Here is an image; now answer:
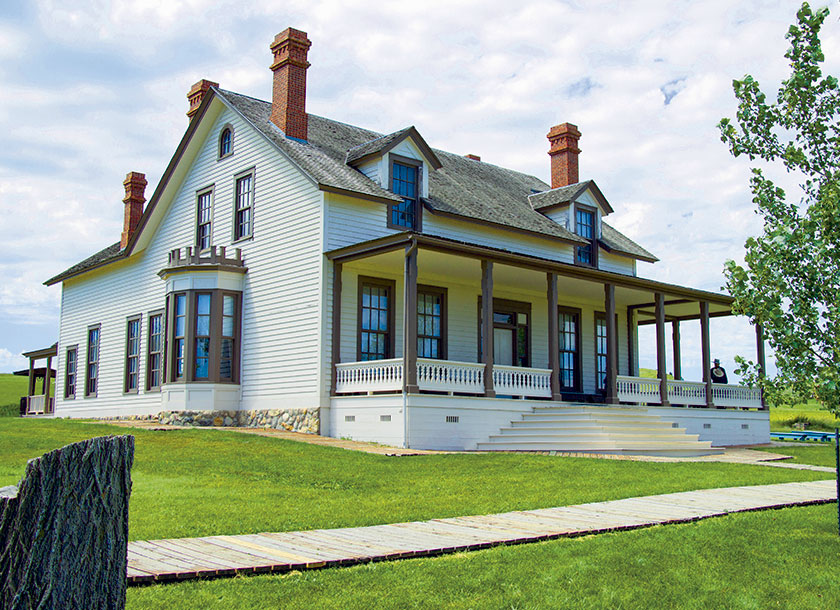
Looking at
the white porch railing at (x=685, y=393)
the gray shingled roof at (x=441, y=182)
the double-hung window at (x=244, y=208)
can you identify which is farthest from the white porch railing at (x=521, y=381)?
the double-hung window at (x=244, y=208)

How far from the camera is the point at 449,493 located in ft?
32.8

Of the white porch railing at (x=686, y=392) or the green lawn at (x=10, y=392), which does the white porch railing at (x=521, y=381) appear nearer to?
the white porch railing at (x=686, y=392)

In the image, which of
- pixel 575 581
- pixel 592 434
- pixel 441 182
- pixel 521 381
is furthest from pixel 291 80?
pixel 575 581

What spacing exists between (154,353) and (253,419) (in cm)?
518

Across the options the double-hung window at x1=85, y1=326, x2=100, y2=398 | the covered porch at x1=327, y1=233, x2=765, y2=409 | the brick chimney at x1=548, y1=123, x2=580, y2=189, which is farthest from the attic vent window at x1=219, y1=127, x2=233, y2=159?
the brick chimney at x1=548, y1=123, x2=580, y2=189

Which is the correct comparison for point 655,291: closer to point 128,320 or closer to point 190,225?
point 190,225

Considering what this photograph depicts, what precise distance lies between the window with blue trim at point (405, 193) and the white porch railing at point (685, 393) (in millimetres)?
6599

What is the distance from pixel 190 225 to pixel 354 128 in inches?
223

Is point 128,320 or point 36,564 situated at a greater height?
point 128,320

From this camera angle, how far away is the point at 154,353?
2344cm

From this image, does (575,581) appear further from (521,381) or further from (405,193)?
(405,193)

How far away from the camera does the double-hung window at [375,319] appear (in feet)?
63.4

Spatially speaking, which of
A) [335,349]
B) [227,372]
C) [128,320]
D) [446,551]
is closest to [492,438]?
[335,349]

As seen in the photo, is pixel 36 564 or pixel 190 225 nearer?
pixel 36 564
